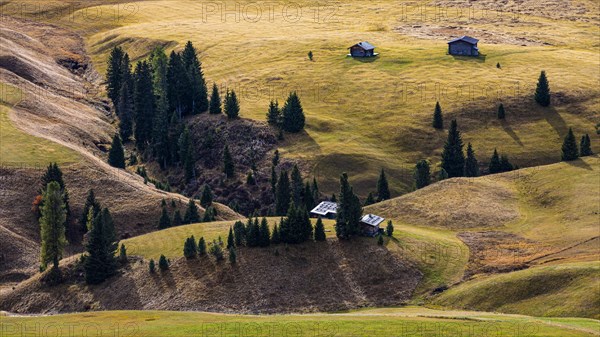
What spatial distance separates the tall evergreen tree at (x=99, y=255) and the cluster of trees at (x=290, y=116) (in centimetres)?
7048

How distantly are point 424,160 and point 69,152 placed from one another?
2494 inches

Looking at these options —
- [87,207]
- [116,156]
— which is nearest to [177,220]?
[87,207]

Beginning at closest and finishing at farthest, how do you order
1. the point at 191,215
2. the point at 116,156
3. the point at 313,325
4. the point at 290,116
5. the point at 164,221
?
the point at 313,325 < the point at 164,221 < the point at 191,215 < the point at 116,156 < the point at 290,116

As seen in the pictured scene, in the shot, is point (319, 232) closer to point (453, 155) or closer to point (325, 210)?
point (325, 210)

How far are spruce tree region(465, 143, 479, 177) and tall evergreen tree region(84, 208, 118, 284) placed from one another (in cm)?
7332

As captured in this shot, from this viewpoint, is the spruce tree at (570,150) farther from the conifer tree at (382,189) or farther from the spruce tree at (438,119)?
the conifer tree at (382,189)

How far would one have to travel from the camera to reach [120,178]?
168m

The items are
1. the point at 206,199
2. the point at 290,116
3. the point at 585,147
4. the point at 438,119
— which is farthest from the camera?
the point at 290,116

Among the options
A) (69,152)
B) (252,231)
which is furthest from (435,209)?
(69,152)

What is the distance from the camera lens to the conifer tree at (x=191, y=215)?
511 ft

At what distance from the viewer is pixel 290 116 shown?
198m

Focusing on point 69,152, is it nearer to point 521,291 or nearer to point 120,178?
point 120,178

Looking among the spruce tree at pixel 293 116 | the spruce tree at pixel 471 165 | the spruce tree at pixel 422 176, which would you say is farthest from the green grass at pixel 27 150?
the spruce tree at pixel 471 165

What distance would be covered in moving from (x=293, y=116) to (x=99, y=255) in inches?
2948
